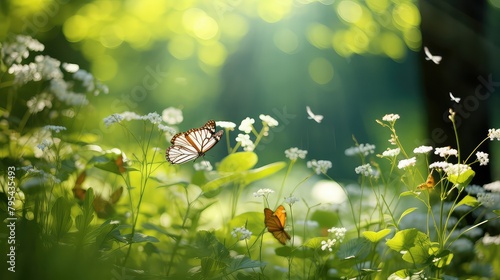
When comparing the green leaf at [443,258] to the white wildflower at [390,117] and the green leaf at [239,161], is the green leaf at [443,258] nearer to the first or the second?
the white wildflower at [390,117]

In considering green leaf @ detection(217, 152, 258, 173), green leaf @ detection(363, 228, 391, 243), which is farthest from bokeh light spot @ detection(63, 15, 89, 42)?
green leaf @ detection(363, 228, 391, 243)

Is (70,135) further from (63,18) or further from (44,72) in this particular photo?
(63,18)

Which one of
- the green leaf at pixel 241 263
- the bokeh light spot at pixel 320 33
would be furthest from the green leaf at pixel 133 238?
the bokeh light spot at pixel 320 33

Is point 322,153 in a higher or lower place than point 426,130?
lower

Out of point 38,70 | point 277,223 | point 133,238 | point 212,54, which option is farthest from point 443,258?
point 212,54

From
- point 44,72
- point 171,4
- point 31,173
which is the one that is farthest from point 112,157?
point 171,4

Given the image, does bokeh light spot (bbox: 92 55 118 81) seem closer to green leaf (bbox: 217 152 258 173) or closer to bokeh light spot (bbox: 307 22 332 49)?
bokeh light spot (bbox: 307 22 332 49)
